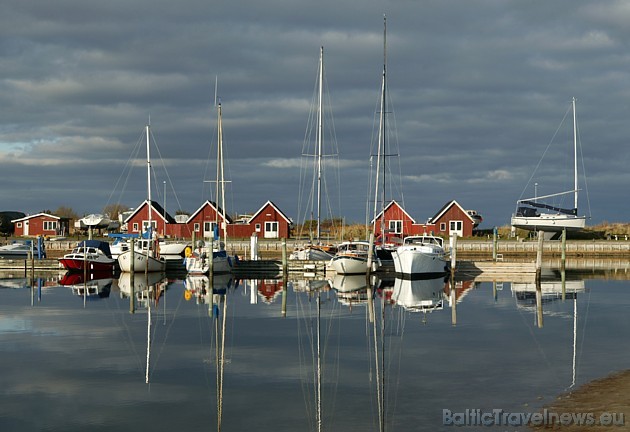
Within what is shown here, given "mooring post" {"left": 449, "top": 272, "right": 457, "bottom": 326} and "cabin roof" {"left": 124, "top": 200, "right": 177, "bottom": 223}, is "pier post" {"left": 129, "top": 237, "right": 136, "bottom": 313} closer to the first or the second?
"mooring post" {"left": 449, "top": 272, "right": 457, "bottom": 326}

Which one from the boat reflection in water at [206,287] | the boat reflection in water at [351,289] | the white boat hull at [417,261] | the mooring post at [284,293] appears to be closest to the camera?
the mooring post at [284,293]

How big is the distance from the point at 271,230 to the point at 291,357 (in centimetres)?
7340

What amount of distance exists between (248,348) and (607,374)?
1065 centimetres

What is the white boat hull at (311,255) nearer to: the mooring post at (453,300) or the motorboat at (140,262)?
the motorboat at (140,262)

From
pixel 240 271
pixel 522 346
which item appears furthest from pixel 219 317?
pixel 240 271

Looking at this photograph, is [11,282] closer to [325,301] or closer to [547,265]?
[325,301]

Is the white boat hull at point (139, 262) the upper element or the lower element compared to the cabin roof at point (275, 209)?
lower

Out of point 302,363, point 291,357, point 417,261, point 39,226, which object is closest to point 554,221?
point 417,261

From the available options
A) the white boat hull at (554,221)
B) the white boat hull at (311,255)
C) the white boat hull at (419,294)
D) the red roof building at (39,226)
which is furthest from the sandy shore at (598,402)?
the red roof building at (39,226)

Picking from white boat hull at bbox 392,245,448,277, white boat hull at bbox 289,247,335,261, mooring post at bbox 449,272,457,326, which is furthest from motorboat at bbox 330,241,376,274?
mooring post at bbox 449,272,457,326

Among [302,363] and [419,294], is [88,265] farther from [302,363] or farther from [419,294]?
[302,363]

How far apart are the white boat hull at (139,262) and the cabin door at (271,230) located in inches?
1552

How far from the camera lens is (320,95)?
2467 inches

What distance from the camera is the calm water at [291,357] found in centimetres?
1600
